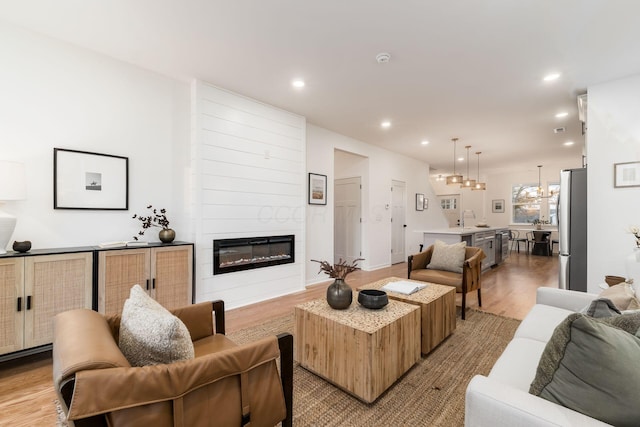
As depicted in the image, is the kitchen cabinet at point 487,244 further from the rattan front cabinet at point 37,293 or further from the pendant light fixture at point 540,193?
the rattan front cabinet at point 37,293

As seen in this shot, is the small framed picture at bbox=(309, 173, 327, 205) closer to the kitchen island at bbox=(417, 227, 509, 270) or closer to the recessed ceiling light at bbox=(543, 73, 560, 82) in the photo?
the kitchen island at bbox=(417, 227, 509, 270)

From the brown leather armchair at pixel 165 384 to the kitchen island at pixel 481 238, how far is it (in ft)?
15.1

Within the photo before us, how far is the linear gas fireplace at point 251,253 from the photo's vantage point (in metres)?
3.68

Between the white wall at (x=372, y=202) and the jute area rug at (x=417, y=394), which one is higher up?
the white wall at (x=372, y=202)

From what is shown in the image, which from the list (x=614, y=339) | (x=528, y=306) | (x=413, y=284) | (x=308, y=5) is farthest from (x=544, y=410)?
(x=528, y=306)

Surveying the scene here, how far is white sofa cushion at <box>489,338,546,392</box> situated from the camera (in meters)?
1.36

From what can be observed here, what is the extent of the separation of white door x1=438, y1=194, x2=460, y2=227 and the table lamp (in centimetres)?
1095

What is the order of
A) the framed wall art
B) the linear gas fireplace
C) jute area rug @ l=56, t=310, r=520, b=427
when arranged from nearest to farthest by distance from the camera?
1. jute area rug @ l=56, t=310, r=520, b=427
2. the framed wall art
3. the linear gas fireplace

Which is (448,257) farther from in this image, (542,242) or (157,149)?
(542,242)

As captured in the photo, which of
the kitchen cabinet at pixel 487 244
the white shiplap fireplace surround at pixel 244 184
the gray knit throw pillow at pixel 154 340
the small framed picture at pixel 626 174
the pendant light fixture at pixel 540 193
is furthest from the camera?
the pendant light fixture at pixel 540 193

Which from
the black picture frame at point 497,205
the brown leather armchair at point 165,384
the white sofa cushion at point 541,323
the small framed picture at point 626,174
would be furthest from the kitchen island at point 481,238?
the brown leather armchair at point 165,384

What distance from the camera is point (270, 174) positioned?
4215 millimetres

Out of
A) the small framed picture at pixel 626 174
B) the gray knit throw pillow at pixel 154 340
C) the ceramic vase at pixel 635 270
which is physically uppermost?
the small framed picture at pixel 626 174

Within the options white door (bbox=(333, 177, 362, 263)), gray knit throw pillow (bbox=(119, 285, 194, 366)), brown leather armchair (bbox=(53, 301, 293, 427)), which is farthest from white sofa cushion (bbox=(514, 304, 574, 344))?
white door (bbox=(333, 177, 362, 263))
